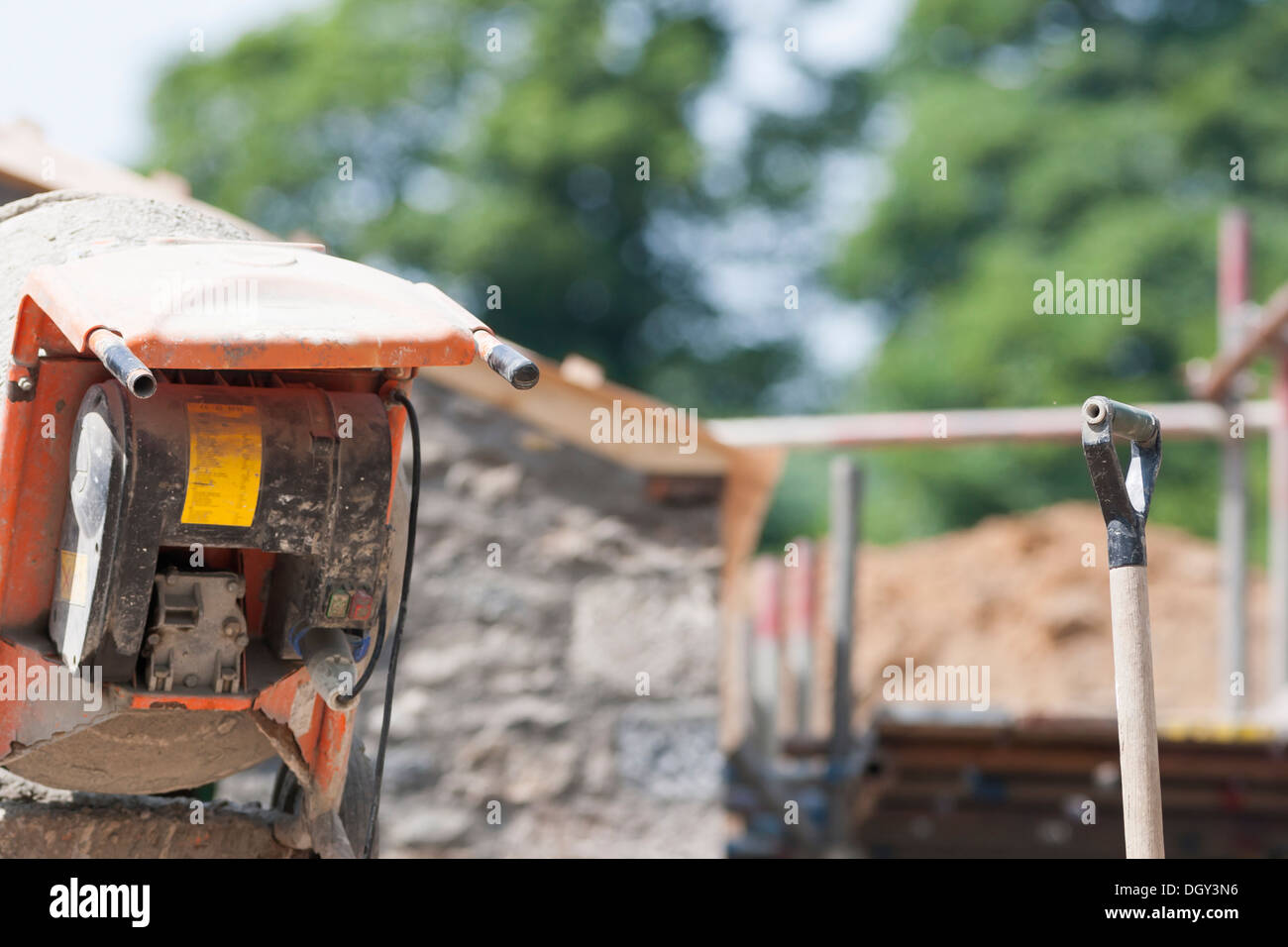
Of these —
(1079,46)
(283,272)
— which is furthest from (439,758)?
(1079,46)

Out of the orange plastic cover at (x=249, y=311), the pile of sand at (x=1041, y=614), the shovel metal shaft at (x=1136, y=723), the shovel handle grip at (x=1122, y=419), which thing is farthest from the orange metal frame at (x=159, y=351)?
the pile of sand at (x=1041, y=614)

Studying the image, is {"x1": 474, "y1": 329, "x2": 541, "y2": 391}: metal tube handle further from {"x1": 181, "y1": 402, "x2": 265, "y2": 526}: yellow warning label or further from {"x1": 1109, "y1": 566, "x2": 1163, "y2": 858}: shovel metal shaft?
{"x1": 1109, "y1": 566, "x2": 1163, "y2": 858}: shovel metal shaft

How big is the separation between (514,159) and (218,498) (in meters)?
20.9

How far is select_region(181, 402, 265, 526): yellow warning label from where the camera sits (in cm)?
255

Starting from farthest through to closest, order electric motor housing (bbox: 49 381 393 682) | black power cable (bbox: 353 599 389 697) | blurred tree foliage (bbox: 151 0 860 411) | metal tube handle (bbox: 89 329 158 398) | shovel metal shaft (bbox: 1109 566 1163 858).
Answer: blurred tree foliage (bbox: 151 0 860 411), black power cable (bbox: 353 599 389 697), electric motor housing (bbox: 49 381 393 682), shovel metal shaft (bbox: 1109 566 1163 858), metal tube handle (bbox: 89 329 158 398)

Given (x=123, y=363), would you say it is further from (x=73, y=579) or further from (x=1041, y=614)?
(x=1041, y=614)

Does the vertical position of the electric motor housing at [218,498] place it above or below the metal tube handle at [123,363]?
below

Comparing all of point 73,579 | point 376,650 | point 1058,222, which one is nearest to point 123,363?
point 73,579

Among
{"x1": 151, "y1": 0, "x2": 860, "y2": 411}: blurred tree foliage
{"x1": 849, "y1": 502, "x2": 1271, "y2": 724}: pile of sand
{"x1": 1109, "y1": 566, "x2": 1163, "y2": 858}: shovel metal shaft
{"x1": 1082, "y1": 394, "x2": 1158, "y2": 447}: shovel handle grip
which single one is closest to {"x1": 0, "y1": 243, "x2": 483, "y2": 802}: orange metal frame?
{"x1": 1082, "y1": 394, "x2": 1158, "y2": 447}: shovel handle grip

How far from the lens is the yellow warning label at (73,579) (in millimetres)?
2568

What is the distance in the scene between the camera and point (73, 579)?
8.57 feet

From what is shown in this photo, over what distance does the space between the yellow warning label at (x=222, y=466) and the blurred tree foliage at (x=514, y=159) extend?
61.6ft

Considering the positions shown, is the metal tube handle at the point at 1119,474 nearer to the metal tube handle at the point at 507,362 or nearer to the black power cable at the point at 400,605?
the metal tube handle at the point at 507,362
